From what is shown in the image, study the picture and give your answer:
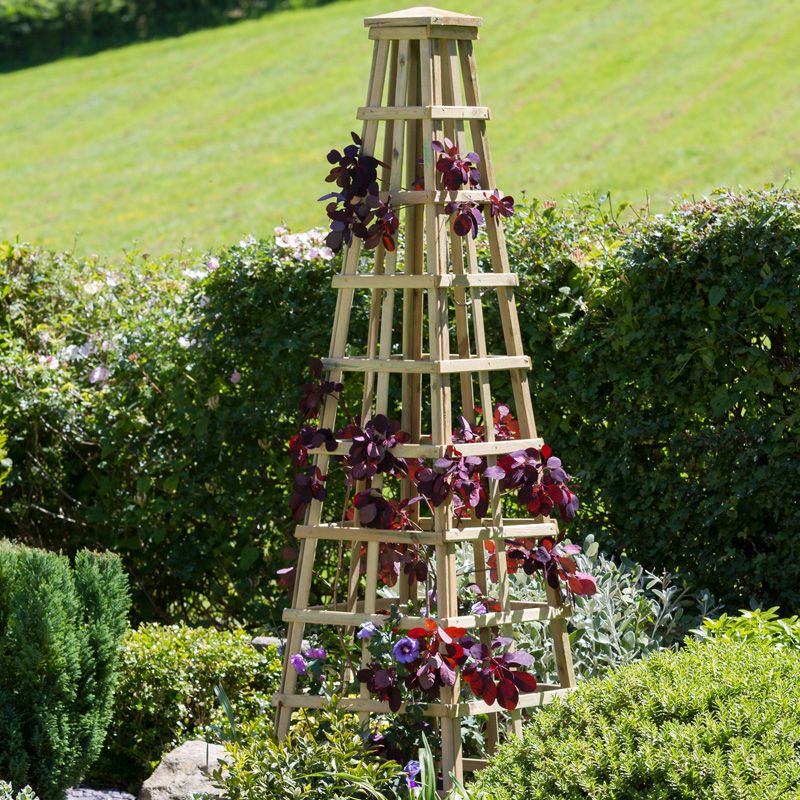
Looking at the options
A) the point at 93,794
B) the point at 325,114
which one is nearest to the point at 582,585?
the point at 93,794

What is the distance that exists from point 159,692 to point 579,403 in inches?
80.5

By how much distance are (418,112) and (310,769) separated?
6.49ft

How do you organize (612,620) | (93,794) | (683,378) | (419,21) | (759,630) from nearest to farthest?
1. (419,21)
2. (759,630)
3. (612,620)
4. (93,794)
5. (683,378)

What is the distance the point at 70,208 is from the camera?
17.1m

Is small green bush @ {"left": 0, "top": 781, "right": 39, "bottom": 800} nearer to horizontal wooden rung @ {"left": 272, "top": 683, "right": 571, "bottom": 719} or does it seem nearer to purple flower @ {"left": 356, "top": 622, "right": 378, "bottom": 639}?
horizontal wooden rung @ {"left": 272, "top": 683, "right": 571, "bottom": 719}

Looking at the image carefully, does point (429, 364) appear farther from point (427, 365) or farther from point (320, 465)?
point (320, 465)

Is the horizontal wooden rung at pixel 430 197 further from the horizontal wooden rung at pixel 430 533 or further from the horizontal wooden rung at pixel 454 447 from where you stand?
the horizontal wooden rung at pixel 430 533

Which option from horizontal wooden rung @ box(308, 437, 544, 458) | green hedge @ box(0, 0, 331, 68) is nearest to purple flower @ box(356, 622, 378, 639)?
horizontal wooden rung @ box(308, 437, 544, 458)

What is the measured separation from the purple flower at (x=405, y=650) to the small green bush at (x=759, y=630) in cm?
96

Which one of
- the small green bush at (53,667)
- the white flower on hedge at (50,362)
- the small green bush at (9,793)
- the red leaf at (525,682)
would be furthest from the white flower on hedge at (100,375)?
the red leaf at (525,682)

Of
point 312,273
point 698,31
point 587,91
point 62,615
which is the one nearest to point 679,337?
point 312,273

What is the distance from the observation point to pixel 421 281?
348cm

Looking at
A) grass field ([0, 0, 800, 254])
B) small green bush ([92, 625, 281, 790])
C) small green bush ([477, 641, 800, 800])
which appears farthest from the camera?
grass field ([0, 0, 800, 254])

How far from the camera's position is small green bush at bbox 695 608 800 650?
11.7 feet
